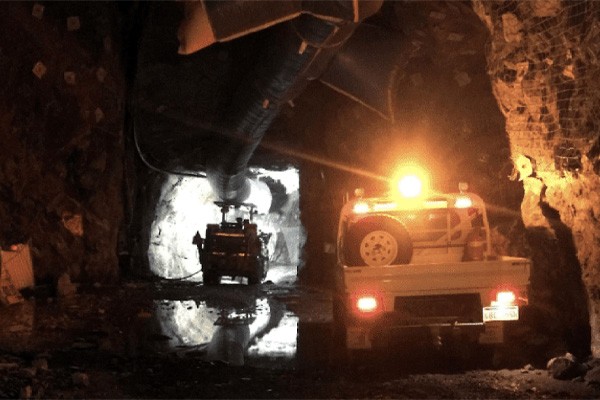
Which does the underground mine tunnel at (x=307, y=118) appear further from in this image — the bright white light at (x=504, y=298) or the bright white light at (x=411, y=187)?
the bright white light at (x=411, y=187)

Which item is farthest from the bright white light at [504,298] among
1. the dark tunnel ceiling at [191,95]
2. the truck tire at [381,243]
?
the dark tunnel ceiling at [191,95]

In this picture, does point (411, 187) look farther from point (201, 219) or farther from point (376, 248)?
point (201, 219)

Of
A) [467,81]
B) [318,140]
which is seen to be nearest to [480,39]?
[467,81]

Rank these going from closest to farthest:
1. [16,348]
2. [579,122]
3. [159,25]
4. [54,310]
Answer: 1. [579,122]
2. [16,348]
3. [54,310]
4. [159,25]

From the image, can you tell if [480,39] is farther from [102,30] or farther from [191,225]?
[191,225]

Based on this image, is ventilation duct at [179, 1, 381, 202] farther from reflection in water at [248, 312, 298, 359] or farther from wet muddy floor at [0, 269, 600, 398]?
reflection in water at [248, 312, 298, 359]

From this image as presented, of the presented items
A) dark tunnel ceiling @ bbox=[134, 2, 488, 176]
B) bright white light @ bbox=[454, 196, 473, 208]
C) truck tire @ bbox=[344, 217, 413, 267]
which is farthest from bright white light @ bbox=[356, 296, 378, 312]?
dark tunnel ceiling @ bbox=[134, 2, 488, 176]

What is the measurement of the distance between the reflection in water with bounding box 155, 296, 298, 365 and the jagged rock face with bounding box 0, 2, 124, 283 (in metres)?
3.00

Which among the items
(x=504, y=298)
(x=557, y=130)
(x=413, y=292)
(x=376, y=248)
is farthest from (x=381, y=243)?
(x=557, y=130)

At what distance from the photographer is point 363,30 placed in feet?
43.4

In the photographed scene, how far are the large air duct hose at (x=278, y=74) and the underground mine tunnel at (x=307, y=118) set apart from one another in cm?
5

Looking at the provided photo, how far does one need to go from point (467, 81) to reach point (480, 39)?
984 mm

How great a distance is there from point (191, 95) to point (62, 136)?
154 inches

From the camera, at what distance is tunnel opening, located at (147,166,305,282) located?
23.3m
